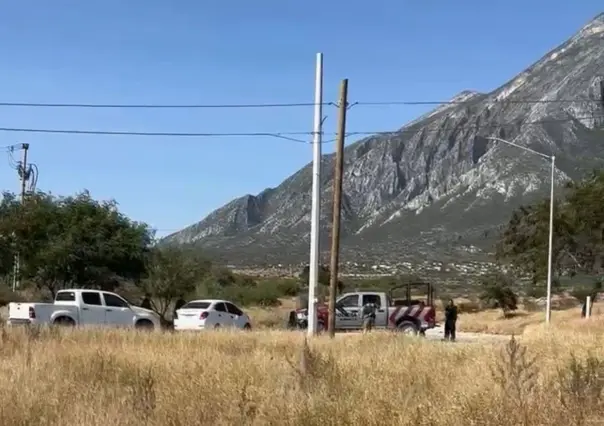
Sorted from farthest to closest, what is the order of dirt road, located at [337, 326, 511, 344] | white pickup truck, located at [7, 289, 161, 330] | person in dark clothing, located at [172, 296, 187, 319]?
person in dark clothing, located at [172, 296, 187, 319] < white pickup truck, located at [7, 289, 161, 330] < dirt road, located at [337, 326, 511, 344]

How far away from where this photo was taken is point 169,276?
50969mm

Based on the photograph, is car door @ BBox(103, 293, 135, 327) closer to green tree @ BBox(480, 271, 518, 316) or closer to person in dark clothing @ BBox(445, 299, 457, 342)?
person in dark clothing @ BBox(445, 299, 457, 342)

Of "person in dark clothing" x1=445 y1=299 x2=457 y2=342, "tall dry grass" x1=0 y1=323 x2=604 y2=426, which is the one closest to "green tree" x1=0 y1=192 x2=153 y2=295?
"person in dark clothing" x1=445 y1=299 x2=457 y2=342

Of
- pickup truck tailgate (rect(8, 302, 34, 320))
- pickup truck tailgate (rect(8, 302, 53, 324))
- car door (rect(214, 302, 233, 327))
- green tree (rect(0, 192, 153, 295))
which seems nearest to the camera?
pickup truck tailgate (rect(8, 302, 53, 324))

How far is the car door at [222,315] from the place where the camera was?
37094 mm

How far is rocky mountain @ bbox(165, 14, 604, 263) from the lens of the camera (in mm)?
105625

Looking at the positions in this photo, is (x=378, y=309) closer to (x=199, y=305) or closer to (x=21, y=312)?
(x=199, y=305)

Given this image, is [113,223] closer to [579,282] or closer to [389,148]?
[579,282]

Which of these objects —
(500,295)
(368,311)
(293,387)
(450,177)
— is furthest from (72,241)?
(450,177)

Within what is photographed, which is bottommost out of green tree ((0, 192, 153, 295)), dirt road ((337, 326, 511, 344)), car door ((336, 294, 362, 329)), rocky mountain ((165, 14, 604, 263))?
dirt road ((337, 326, 511, 344))

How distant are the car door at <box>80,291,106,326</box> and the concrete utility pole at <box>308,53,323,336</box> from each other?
7.96m

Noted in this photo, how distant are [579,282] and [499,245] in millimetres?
31255

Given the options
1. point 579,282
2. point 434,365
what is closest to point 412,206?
point 579,282

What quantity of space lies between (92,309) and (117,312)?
883mm
